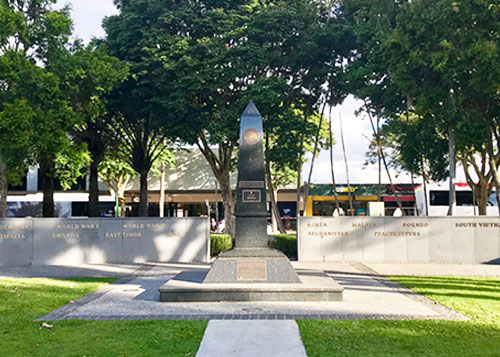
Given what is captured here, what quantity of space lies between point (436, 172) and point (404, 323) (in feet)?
62.6

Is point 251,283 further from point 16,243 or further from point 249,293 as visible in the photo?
point 16,243

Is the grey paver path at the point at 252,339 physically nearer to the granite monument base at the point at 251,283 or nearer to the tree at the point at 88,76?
the granite monument base at the point at 251,283

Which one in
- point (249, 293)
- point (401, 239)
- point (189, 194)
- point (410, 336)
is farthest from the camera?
point (189, 194)

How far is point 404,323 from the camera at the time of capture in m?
8.11

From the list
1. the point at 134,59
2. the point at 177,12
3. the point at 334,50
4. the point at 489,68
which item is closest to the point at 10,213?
the point at 134,59

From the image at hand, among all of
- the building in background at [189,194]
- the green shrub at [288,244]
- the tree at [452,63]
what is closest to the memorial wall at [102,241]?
the green shrub at [288,244]

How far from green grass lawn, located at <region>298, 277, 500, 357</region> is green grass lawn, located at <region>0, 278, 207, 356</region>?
1761mm

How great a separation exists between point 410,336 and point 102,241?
44.3ft

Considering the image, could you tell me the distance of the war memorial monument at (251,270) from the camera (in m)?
10.0

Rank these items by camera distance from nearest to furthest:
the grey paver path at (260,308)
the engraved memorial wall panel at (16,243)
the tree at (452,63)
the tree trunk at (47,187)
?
the grey paver path at (260,308)
the tree at (452,63)
the engraved memorial wall panel at (16,243)
the tree trunk at (47,187)

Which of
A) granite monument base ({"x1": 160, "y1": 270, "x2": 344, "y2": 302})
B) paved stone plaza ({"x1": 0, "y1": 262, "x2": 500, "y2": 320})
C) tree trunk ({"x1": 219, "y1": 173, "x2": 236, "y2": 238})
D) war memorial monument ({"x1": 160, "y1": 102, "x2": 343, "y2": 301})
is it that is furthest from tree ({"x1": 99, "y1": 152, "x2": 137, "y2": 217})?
granite monument base ({"x1": 160, "y1": 270, "x2": 344, "y2": 302})

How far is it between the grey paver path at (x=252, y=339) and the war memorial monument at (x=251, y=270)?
1.83m

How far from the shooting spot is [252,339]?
711 cm

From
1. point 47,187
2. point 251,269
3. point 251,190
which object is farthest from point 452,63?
point 47,187
